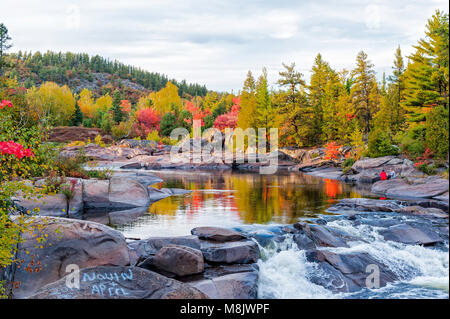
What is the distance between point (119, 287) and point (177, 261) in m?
2.93

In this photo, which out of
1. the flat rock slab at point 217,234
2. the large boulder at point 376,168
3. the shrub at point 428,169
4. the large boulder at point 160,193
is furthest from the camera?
the large boulder at point 376,168

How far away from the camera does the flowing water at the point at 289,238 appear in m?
7.80

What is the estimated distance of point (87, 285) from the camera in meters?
4.66

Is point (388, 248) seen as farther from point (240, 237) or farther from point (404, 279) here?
point (240, 237)

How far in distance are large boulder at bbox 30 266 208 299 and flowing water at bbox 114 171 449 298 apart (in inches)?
127

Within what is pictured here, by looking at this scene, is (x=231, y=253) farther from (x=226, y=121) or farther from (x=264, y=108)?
(x=226, y=121)

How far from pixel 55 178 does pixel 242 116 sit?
38.9 meters

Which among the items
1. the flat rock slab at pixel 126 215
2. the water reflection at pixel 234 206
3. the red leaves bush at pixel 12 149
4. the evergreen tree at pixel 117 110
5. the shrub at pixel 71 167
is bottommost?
the flat rock slab at pixel 126 215

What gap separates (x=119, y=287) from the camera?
4.69 metres

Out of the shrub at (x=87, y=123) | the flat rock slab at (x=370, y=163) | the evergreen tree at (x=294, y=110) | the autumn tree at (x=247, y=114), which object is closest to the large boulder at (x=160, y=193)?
the flat rock slab at (x=370, y=163)

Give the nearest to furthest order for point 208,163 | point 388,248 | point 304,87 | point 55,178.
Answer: point 388,248 < point 55,178 < point 208,163 < point 304,87

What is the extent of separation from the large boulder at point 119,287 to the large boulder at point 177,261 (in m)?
2.51

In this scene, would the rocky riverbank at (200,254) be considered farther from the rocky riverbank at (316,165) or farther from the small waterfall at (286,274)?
the rocky riverbank at (316,165)
